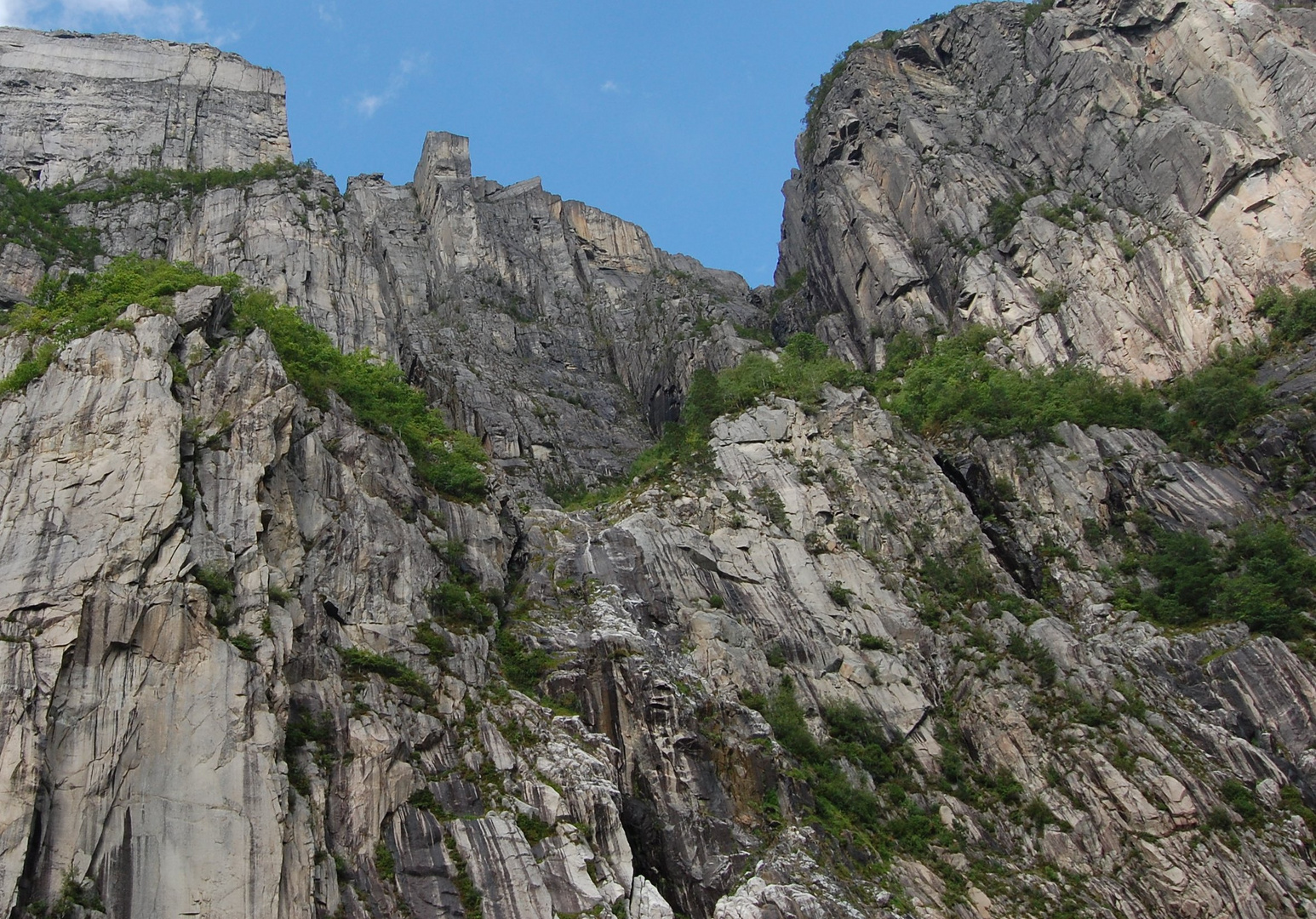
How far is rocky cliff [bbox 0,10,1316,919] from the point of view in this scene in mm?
26406

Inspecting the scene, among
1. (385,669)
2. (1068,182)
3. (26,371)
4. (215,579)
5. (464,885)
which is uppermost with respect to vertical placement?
(1068,182)

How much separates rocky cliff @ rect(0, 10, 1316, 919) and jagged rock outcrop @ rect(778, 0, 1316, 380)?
1.02 ft

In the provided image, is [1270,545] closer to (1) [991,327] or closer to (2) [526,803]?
(1) [991,327]

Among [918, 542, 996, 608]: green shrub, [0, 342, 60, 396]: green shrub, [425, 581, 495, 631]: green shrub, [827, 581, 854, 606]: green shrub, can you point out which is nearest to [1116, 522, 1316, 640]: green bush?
[918, 542, 996, 608]: green shrub

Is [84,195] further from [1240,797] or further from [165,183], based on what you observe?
[1240,797]

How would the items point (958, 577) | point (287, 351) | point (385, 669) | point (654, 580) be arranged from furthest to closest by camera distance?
1. point (958, 577)
2. point (654, 580)
3. point (287, 351)
4. point (385, 669)

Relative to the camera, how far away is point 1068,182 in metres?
71.1

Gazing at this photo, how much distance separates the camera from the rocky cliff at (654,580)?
26.4 m

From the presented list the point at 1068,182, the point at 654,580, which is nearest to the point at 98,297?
the point at 654,580

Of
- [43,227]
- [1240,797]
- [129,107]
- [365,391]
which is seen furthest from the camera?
[129,107]

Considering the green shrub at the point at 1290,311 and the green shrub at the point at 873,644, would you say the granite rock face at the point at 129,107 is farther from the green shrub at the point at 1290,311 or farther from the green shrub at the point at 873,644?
the green shrub at the point at 1290,311

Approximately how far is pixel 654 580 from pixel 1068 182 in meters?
43.5

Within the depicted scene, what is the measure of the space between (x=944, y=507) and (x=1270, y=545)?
12085 millimetres

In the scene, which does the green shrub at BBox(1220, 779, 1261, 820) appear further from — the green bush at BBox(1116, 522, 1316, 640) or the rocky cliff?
the green bush at BBox(1116, 522, 1316, 640)
